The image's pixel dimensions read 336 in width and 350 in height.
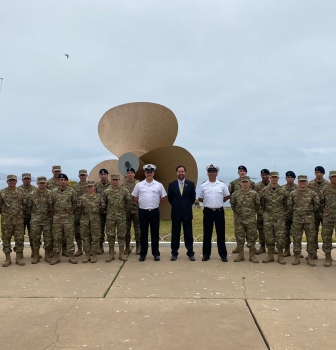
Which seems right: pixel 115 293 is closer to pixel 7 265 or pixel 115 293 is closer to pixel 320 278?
pixel 7 265

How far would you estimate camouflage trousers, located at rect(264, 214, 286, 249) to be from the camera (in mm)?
5965

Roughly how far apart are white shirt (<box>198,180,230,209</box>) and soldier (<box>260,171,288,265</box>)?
0.72 metres

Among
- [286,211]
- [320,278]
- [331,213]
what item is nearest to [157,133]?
[286,211]

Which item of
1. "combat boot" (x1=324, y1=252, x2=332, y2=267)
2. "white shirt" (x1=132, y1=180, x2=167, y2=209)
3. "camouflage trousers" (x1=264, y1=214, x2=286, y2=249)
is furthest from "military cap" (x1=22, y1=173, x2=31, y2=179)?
"combat boot" (x1=324, y1=252, x2=332, y2=267)

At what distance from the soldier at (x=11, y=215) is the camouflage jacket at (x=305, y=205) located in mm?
4424

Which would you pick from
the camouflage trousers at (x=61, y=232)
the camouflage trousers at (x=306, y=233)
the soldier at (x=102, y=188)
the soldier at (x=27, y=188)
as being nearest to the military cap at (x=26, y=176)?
the soldier at (x=27, y=188)

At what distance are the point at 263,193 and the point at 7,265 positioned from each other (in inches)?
170

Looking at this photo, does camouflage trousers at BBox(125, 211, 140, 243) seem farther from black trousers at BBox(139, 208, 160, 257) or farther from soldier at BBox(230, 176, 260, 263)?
soldier at BBox(230, 176, 260, 263)

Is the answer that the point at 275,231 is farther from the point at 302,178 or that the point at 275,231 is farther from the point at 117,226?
the point at 117,226

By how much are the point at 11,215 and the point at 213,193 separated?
130 inches

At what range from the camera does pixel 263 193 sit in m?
6.18

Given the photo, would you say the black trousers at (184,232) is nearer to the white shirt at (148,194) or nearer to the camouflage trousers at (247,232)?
the white shirt at (148,194)

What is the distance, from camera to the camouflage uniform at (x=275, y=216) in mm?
5980

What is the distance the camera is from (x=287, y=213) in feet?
20.7
